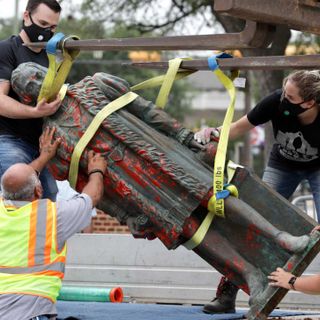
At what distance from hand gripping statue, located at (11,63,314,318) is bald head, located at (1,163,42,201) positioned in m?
0.63

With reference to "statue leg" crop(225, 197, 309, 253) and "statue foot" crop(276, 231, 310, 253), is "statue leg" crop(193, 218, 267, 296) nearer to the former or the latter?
"statue leg" crop(225, 197, 309, 253)

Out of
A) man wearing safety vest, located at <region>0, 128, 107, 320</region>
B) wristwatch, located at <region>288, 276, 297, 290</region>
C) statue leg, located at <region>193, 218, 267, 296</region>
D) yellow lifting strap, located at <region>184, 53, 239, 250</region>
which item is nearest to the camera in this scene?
man wearing safety vest, located at <region>0, 128, 107, 320</region>

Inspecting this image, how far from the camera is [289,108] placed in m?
5.45

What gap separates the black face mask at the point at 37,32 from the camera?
5.19 metres

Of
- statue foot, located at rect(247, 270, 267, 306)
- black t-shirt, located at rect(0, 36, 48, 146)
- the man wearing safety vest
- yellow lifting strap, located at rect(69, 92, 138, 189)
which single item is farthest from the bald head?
statue foot, located at rect(247, 270, 267, 306)

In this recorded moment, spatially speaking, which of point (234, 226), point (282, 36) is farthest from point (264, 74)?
point (234, 226)

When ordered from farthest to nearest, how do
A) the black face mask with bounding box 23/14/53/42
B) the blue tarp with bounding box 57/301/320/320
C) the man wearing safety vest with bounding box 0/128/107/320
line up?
the blue tarp with bounding box 57/301/320/320 → the black face mask with bounding box 23/14/53/42 → the man wearing safety vest with bounding box 0/128/107/320

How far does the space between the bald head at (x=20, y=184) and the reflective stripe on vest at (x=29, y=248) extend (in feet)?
0.25

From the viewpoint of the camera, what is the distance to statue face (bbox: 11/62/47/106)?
502 cm

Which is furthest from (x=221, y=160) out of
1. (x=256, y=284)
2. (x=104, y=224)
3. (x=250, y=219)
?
(x=104, y=224)

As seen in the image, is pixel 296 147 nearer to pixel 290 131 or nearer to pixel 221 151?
pixel 290 131

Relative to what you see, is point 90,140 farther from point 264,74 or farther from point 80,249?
point 264,74

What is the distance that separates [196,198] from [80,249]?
2.47 m

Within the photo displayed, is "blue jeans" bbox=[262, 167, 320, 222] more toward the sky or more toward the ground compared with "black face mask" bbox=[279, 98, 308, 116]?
more toward the ground
